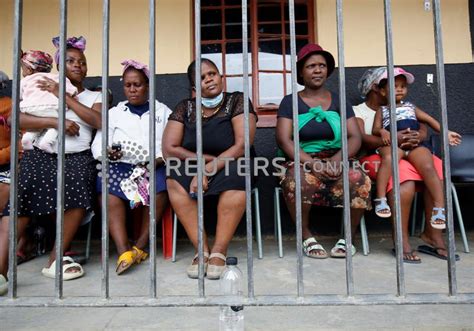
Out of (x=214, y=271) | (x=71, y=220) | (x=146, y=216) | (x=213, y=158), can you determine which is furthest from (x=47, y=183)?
(x=214, y=271)

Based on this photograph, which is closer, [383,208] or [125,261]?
[125,261]

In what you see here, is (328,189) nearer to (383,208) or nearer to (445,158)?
(383,208)

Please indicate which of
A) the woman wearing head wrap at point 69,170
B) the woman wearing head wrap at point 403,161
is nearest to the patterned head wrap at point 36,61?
the woman wearing head wrap at point 69,170

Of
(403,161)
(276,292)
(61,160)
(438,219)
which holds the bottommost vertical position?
(276,292)

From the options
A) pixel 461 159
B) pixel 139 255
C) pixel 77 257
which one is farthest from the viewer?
pixel 461 159

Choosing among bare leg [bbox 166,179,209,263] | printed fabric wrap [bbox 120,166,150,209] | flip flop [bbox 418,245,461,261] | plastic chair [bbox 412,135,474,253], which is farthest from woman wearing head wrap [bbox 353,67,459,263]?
printed fabric wrap [bbox 120,166,150,209]

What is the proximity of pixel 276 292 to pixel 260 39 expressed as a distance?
2.59 metres

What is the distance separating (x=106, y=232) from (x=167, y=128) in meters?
1.64

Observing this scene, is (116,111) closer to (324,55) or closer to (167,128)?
(167,128)

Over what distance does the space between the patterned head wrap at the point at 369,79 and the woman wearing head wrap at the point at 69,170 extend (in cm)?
220

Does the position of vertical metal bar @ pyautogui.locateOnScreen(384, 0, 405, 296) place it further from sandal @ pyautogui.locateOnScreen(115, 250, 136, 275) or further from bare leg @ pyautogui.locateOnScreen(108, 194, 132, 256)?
bare leg @ pyautogui.locateOnScreen(108, 194, 132, 256)

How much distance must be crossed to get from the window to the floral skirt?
3.78 ft

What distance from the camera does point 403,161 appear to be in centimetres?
307

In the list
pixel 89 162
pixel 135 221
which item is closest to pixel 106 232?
pixel 89 162
